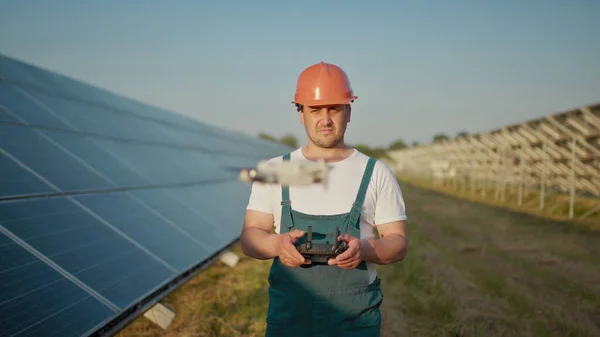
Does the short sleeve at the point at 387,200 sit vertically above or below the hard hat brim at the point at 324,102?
below

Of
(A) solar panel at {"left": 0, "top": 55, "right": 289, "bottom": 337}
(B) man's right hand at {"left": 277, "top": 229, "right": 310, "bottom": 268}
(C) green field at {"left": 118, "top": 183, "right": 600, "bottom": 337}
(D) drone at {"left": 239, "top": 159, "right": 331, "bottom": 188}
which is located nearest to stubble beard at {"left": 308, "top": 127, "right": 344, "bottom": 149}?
(D) drone at {"left": 239, "top": 159, "right": 331, "bottom": 188}

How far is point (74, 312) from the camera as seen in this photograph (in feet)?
10.8

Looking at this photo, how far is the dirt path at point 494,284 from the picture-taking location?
5.29 metres

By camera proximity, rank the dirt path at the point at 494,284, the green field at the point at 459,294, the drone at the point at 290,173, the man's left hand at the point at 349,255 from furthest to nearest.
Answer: the dirt path at the point at 494,284, the green field at the point at 459,294, the man's left hand at the point at 349,255, the drone at the point at 290,173

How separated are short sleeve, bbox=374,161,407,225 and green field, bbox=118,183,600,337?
3.03 m

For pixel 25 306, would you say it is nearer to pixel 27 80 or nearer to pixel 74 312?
pixel 74 312

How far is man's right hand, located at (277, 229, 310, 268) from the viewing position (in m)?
1.91

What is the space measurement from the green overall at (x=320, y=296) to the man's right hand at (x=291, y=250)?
0.80 feet

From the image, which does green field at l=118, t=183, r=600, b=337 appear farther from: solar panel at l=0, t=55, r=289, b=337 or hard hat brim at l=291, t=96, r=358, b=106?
hard hat brim at l=291, t=96, r=358, b=106

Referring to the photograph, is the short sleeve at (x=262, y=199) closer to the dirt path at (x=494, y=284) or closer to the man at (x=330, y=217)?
the man at (x=330, y=217)

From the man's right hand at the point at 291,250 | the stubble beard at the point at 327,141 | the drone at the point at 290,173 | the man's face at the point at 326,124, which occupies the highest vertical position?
the man's face at the point at 326,124

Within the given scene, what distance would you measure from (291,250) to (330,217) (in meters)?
0.34

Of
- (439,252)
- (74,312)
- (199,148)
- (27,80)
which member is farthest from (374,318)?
(199,148)

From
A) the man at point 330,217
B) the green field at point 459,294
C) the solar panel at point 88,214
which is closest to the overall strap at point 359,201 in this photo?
the man at point 330,217
